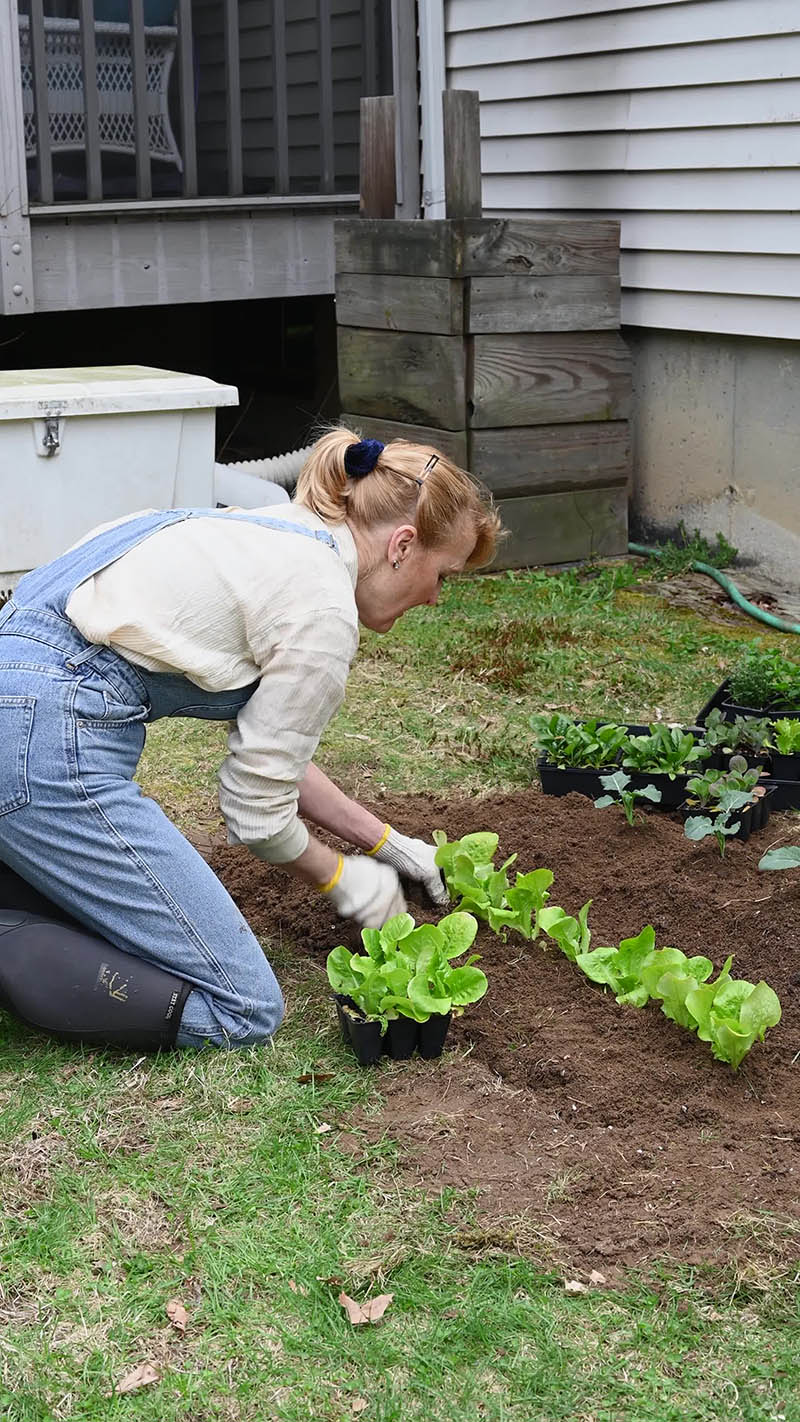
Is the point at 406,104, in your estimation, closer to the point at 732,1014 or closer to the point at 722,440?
the point at 722,440

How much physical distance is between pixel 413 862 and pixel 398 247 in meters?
3.99

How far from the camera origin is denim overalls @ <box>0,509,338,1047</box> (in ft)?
8.84

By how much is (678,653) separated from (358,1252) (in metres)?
3.54

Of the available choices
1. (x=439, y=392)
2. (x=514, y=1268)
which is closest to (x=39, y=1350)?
(x=514, y=1268)

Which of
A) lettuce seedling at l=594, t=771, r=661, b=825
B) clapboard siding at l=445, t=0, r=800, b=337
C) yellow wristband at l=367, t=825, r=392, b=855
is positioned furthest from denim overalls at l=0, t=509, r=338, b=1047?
clapboard siding at l=445, t=0, r=800, b=337

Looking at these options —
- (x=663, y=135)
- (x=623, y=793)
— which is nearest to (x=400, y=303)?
(x=663, y=135)

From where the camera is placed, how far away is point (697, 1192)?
2398mm

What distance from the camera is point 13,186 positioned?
22.8 feet

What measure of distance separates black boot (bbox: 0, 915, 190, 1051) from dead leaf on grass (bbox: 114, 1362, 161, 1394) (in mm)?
794

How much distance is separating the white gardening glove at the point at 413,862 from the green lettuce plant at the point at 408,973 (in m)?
0.36

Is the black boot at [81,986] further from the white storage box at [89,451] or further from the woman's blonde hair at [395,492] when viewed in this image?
the white storage box at [89,451]

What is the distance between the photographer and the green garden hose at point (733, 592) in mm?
5758

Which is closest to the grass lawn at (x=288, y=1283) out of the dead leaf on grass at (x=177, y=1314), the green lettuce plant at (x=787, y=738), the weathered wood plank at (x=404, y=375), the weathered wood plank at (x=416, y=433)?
the dead leaf on grass at (x=177, y=1314)

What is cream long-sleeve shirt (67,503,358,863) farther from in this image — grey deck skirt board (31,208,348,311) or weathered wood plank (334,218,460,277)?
grey deck skirt board (31,208,348,311)
